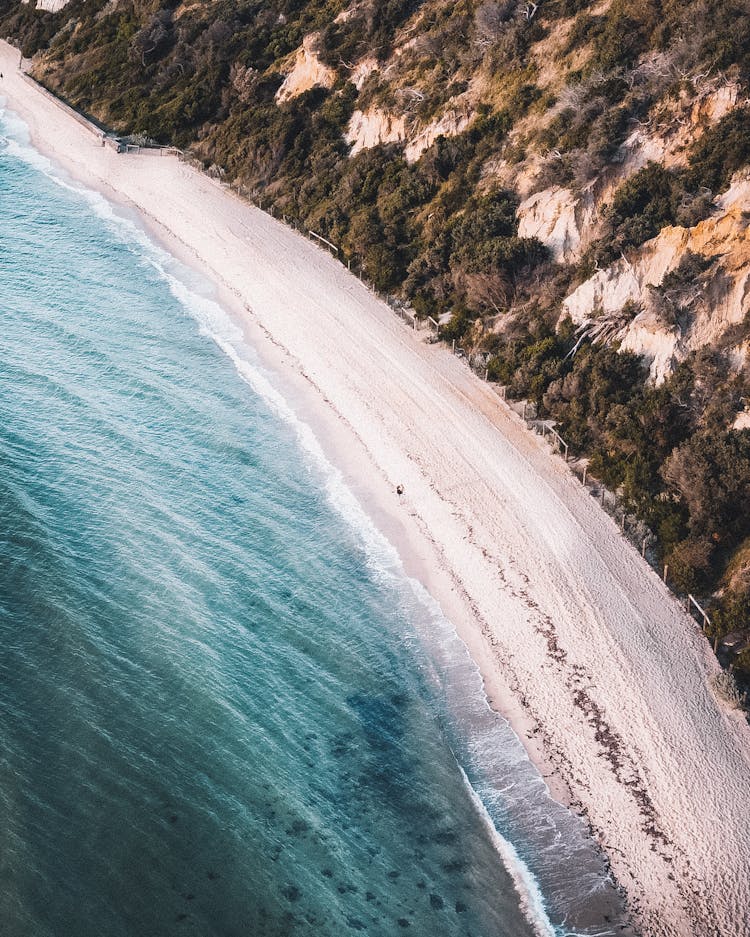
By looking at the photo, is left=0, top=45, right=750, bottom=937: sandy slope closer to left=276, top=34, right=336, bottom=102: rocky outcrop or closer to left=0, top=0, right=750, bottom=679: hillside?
left=0, top=0, right=750, bottom=679: hillside

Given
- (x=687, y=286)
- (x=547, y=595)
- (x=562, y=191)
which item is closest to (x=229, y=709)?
(x=547, y=595)

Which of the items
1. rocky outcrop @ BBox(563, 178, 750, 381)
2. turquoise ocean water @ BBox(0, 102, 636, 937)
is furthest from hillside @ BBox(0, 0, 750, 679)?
turquoise ocean water @ BBox(0, 102, 636, 937)

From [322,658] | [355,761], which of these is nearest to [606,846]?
[355,761]

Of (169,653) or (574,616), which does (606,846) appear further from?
(169,653)

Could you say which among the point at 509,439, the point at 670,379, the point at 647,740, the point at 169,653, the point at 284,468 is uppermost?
the point at 670,379

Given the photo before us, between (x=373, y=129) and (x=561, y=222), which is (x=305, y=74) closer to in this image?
(x=373, y=129)

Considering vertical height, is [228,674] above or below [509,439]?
below

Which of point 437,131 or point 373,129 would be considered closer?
point 437,131
